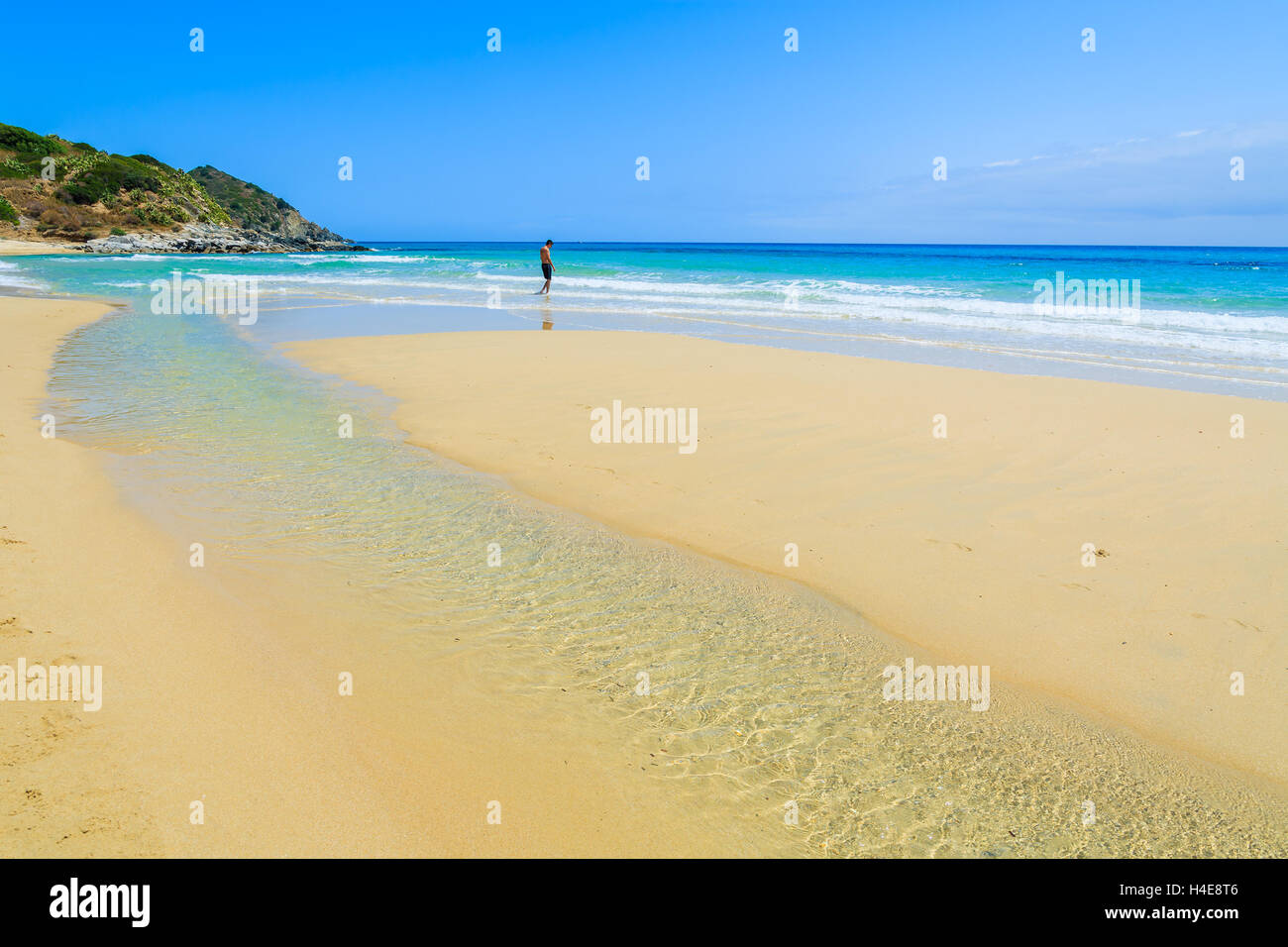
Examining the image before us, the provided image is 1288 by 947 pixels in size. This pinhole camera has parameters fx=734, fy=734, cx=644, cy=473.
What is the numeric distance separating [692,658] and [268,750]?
195 cm

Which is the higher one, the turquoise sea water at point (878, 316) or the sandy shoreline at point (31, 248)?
the sandy shoreline at point (31, 248)

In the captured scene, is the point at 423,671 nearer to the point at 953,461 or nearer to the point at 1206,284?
the point at 953,461

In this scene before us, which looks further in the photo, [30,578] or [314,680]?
[30,578]

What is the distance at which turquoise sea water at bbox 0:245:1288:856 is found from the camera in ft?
9.14

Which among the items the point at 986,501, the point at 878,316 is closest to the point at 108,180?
the point at 878,316

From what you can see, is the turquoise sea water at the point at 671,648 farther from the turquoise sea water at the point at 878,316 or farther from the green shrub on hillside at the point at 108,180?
the green shrub on hillside at the point at 108,180

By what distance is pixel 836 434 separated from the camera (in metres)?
7.88

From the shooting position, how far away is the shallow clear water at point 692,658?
2.78 meters

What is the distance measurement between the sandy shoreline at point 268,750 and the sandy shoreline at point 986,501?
2197mm

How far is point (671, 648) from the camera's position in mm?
3871

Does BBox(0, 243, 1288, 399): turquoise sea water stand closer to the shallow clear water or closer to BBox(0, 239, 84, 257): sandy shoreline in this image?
the shallow clear water

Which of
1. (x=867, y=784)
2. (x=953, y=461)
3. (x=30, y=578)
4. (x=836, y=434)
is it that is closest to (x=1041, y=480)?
(x=953, y=461)

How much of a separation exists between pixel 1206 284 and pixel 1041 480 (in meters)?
40.6

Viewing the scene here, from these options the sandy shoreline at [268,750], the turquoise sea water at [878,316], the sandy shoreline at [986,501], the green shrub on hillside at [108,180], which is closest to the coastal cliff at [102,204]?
the green shrub on hillside at [108,180]
